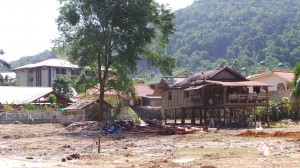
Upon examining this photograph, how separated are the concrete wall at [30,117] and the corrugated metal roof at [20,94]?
830 cm

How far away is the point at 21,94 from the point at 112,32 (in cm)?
2439

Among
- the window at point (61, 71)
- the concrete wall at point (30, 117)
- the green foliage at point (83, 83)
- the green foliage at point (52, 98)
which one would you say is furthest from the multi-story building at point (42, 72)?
the green foliage at point (83, 83)

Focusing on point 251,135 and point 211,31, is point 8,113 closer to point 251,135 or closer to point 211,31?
point 251,135

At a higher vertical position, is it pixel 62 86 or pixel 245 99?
pixel 62 86

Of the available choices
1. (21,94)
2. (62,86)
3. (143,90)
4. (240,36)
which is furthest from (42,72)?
(240,36)

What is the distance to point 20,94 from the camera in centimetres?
5750

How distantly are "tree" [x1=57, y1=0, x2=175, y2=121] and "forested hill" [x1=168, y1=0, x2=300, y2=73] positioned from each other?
69244 mm

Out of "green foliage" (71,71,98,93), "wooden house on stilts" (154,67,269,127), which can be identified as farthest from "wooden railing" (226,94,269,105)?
"green foliage" (71,71,98,93)

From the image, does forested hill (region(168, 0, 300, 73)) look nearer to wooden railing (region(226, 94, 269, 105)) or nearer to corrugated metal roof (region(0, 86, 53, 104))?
corrugated metal roof (region(0, 86, 53, 104))

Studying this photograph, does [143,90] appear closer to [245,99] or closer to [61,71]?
[245,99]

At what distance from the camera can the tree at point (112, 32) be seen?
3728 centimetres

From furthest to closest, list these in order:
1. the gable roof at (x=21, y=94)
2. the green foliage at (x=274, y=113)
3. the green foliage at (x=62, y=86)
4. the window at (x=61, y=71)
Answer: the window at (x=61, y=71), the green foliage at (x=62, y=86), the gable roof at (x=21, y=94), the green foliage at (x=274, y=113)

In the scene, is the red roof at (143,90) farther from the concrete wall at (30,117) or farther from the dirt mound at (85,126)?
the dirt mound at (85,126)

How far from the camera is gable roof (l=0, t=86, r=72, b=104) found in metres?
54.8
